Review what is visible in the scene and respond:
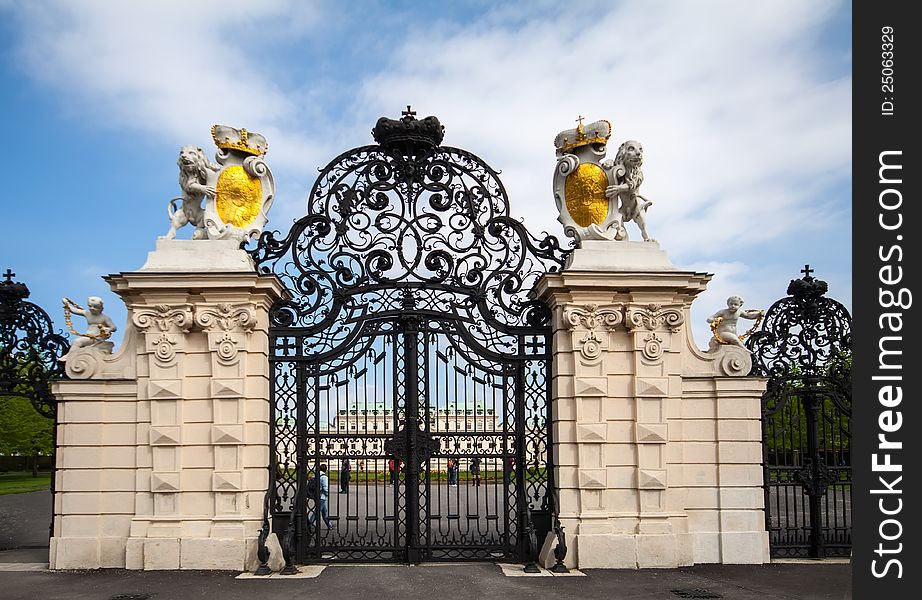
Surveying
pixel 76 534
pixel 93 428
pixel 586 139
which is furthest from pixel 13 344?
pixel 586 139

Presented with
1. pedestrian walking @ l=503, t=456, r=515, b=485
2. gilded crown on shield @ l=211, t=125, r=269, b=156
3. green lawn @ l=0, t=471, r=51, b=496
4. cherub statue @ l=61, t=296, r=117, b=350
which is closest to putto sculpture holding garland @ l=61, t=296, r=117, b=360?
cherub statue @ l=61, t=296, r=117, b=350

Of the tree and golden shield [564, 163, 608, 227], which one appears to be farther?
the tree

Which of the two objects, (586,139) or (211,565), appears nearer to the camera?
(211,565)

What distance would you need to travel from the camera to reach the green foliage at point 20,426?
96.6 feet

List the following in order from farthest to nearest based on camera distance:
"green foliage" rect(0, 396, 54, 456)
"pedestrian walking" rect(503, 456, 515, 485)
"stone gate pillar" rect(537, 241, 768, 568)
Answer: "green foliage" rect(0, 396, 54, 456), "pedestrian walking" rect(503, 456, 515, 485), "stone gate pillar" rect(537, 241, 768, 568)

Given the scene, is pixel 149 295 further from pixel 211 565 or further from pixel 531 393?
pixel 531 393

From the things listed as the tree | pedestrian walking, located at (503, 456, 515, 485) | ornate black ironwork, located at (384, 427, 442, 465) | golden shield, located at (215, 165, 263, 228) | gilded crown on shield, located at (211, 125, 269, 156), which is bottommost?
the tree

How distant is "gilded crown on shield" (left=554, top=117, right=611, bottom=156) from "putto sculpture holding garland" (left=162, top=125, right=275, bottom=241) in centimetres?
422

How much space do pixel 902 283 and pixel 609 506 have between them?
481 centimetres

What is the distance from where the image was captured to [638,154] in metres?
12.2

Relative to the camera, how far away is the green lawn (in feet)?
93.4

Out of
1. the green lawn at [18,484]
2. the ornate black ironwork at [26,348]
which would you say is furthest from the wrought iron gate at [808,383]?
the green lawn at [18,484]

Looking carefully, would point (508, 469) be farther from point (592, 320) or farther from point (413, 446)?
point (592, 320)

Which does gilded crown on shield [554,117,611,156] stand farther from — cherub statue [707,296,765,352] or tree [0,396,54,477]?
tree [0,396,54,477]
